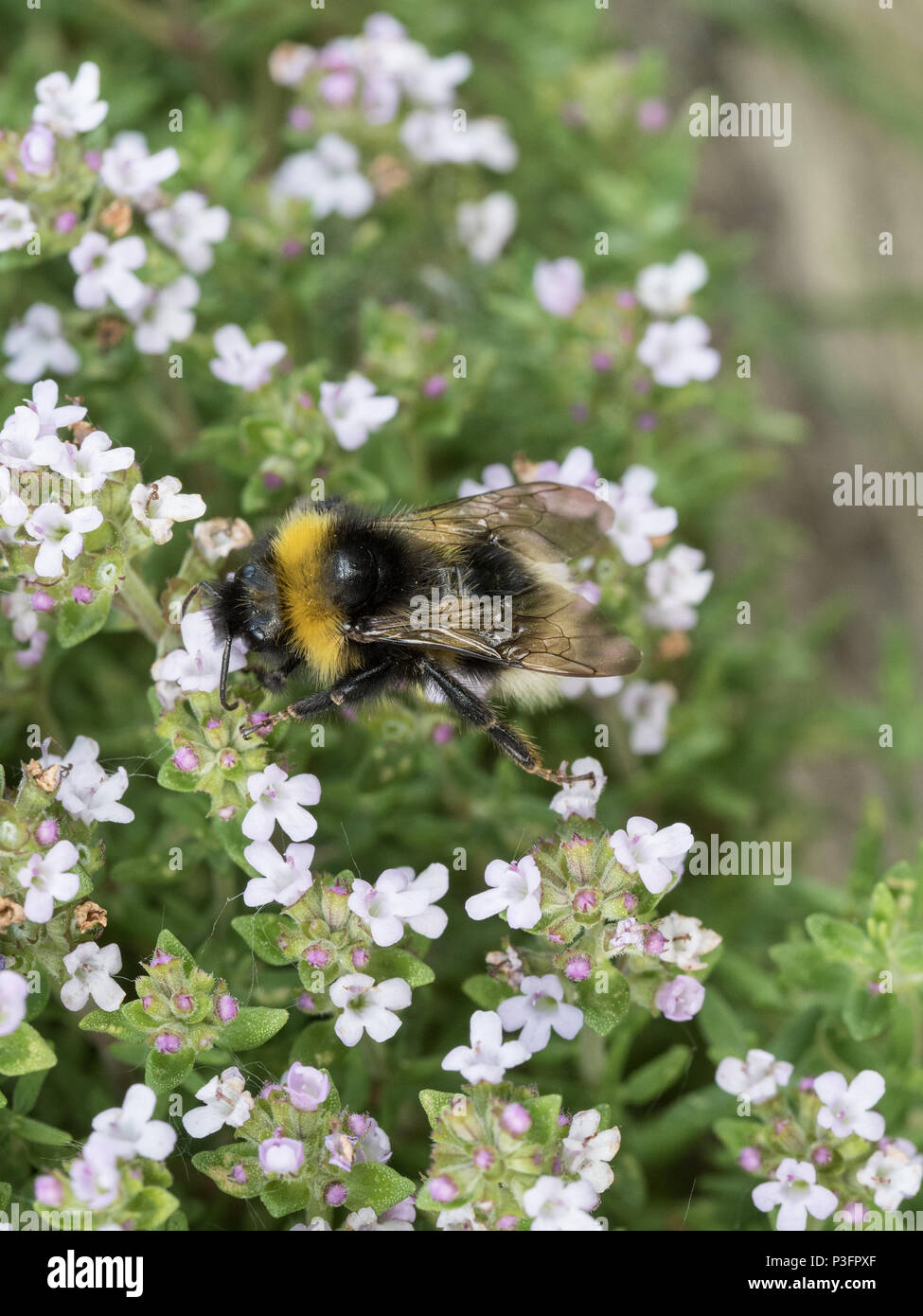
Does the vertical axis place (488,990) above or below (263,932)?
below

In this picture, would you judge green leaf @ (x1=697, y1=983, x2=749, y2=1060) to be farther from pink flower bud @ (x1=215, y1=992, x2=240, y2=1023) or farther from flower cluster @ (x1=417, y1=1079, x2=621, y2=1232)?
pink flower bud @ (x1=215, y1=992, x2=240, y2=1023)

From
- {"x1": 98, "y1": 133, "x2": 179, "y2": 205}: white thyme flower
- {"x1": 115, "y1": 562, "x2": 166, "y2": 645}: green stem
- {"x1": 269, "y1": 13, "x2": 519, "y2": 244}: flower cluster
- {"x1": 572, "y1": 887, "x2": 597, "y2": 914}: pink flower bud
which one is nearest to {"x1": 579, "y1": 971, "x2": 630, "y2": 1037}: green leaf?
{"x1": 572, "y1": 887, "x2": 597, "y2": 914}: pink flower bud

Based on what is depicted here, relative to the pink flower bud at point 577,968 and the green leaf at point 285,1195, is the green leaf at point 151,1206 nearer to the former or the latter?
the green leaf at point 285,1195

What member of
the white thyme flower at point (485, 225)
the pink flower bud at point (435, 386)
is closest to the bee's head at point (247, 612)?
the pink flower bud at point (435, 386)

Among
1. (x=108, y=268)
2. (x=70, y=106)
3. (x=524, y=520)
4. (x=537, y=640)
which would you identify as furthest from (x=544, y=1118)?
(x=70, y=106)

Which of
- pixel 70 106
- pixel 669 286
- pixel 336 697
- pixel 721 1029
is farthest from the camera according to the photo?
pixel 669 286

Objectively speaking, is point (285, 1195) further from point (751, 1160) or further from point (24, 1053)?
point (751, 1160)
